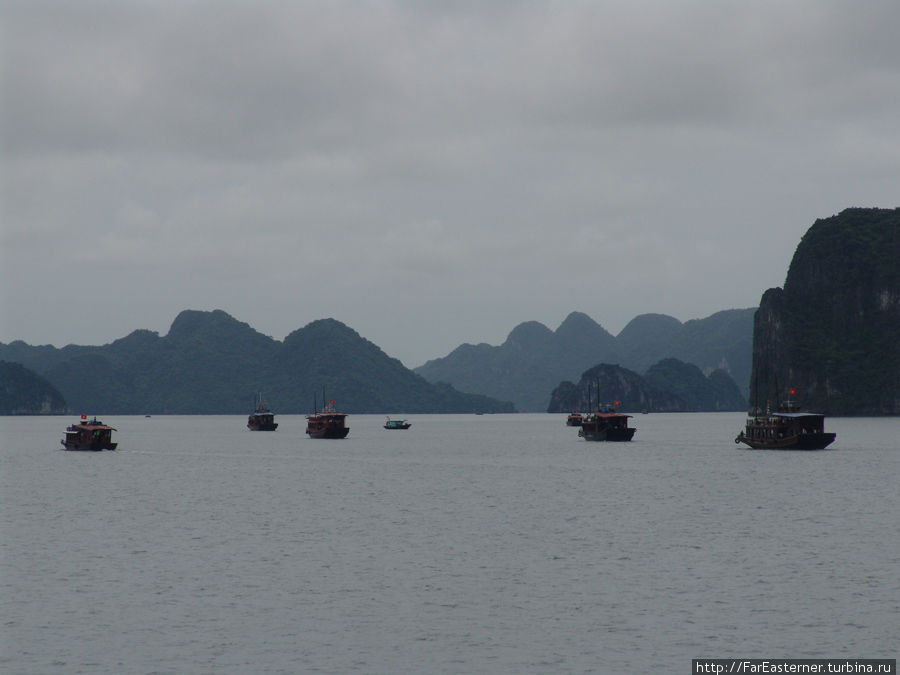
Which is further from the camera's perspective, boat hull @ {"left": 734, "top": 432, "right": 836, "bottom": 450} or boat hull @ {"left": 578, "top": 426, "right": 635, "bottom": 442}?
boat hull @ {"left": 578, "top": 426, "right": 635, "bottom": 442}

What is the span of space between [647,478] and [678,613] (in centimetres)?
6581

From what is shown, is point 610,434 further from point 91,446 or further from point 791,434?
point 91,446

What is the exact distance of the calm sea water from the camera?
3095 centimetres

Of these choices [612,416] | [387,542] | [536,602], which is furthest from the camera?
[612,416]

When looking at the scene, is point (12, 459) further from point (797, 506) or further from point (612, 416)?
point (797, 506)

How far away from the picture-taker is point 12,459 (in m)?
149

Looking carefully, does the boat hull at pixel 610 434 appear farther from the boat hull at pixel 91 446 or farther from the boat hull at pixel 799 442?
the boat hull at pixel 91 446

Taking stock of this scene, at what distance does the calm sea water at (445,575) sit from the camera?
102ft

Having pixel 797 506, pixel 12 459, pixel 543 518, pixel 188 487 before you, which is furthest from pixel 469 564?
pixel 12 459

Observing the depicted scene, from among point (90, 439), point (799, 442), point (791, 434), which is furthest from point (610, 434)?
point (90, 439)

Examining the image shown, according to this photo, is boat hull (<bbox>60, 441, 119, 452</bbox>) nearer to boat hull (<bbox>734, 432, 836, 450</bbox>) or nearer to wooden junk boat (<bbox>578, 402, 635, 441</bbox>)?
wooden junk boat (<bbox>578, 402, 635, 441</bbox>)

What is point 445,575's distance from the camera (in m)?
43.9

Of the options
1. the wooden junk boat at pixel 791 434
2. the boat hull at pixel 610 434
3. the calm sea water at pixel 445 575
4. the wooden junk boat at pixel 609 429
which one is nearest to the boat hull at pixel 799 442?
the wooden junk boat at pixel 791 434

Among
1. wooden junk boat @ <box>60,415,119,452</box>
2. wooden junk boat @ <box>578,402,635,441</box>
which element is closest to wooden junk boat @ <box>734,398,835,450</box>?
wooden junk boat @ <box>578,402,635,441</box>
